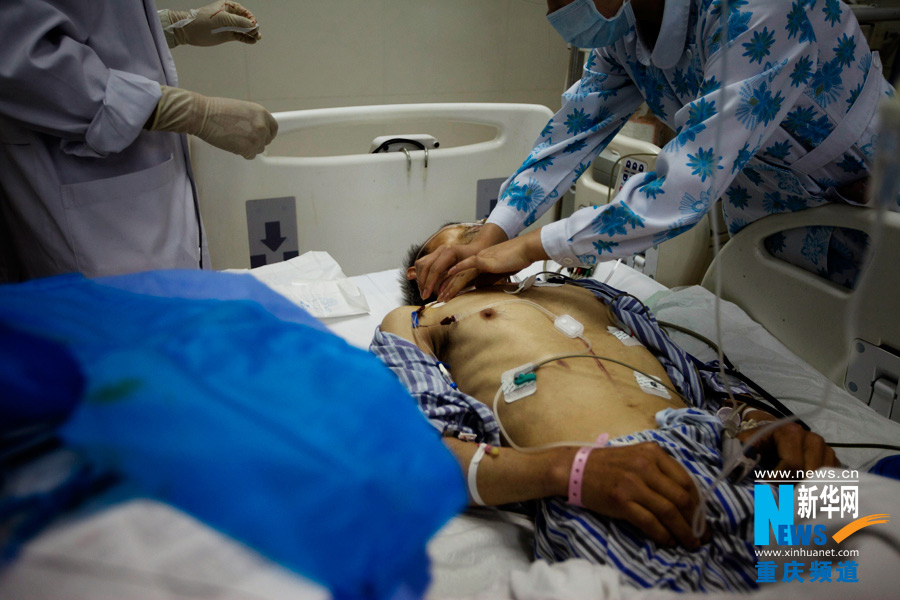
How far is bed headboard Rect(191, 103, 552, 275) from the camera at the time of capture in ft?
7.46

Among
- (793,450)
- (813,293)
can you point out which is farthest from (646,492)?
(813,293)

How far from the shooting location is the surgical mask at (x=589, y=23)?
1371mm

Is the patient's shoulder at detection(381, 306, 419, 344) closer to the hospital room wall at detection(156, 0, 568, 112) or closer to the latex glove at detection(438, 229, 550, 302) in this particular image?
the latex glove at detection(438, 229, 550, 302)

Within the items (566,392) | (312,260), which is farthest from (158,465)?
(312,260)

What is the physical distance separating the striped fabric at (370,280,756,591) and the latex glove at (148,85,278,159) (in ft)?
2.44

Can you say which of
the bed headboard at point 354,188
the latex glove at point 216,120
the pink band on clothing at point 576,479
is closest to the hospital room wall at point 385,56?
the bed headboard at point 354,188

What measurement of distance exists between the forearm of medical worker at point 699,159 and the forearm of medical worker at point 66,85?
95cm

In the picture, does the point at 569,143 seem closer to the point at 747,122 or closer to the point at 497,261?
the point at 497,261

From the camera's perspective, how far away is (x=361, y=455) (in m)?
0.38

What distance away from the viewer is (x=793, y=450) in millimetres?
1049

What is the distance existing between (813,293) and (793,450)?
0.75 metres

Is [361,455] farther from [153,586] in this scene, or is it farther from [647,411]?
[647,411]

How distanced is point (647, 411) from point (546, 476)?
360mm
